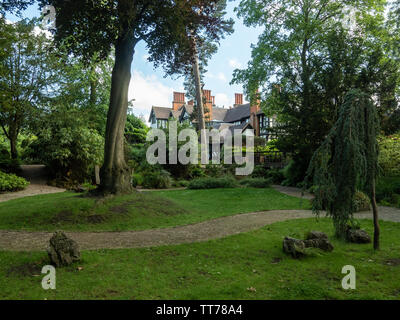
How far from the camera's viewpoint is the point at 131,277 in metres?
4.02

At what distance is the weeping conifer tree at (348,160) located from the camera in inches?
173

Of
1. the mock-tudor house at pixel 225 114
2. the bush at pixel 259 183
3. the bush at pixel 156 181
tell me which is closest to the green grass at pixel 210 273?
the bush at pixel 259 183

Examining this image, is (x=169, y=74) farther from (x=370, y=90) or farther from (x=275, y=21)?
(x=275, y=21)

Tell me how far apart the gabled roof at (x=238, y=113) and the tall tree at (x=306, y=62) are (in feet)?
74.2

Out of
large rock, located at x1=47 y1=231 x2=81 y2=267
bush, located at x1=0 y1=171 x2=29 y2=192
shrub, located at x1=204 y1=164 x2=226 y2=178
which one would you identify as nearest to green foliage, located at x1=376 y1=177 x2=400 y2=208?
shrub, located at x1=204 y1=164 x2=226 y2=178

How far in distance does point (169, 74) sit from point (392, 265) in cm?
965

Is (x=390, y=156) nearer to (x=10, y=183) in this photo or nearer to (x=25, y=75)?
(x=10, y=183)

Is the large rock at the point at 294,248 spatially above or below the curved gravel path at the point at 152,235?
above

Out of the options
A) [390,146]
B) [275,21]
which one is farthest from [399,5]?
[390,146]

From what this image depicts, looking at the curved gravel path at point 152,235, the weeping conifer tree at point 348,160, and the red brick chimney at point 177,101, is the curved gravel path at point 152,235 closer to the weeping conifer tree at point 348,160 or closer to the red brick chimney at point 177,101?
the weeping conifer tree at point 348,160

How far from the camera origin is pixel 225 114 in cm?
5338

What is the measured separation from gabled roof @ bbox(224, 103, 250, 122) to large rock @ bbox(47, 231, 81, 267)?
4198 centimetres

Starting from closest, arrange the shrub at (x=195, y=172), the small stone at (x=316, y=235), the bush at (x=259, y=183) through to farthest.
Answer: the small stone at (x=316, y=235)
the bush at (x=259, y=183)
the shrub at (x=195, y=172)

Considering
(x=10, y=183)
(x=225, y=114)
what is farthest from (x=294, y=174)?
(x=225, y=114)
